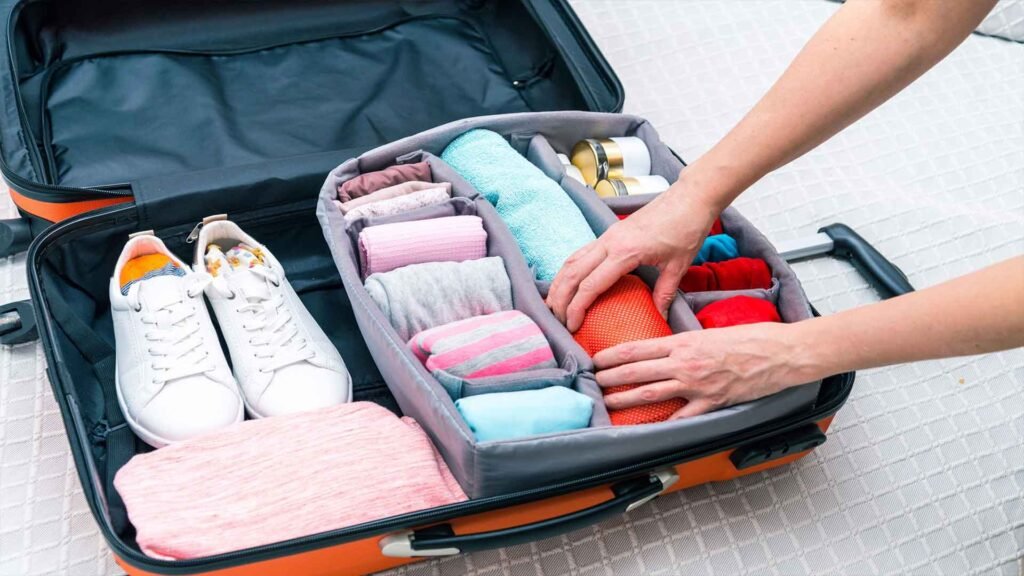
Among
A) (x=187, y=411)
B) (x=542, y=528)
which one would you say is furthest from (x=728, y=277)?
(x=187, y=411)

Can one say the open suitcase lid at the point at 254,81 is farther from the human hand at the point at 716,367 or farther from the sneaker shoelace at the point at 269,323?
the human hand at the point at 716,367

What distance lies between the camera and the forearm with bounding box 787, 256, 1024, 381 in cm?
74

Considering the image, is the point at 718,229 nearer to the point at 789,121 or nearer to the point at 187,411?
the point at 789,121

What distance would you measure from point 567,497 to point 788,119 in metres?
0.45

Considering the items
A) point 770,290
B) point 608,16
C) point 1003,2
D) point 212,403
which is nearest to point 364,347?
point 212,403

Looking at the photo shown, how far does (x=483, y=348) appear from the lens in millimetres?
914

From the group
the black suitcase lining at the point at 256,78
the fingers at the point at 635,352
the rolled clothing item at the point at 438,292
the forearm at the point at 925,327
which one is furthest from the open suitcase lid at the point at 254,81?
the forearm at the point at 925,327

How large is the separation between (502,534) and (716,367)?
262 millimetres

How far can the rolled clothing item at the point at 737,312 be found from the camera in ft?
3.14

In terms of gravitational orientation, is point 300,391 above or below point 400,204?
below

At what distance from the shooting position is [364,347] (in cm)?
109

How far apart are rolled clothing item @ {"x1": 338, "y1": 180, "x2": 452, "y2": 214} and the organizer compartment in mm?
14

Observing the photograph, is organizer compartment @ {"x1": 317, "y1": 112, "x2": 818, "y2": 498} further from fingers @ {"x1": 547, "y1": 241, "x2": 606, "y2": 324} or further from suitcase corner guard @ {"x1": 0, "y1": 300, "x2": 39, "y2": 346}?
suitcase corner guard @ {"x1": 0, "y1": 300, "x2": 39, "y2": 346}

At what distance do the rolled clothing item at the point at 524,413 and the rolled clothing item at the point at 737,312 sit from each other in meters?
0.18
